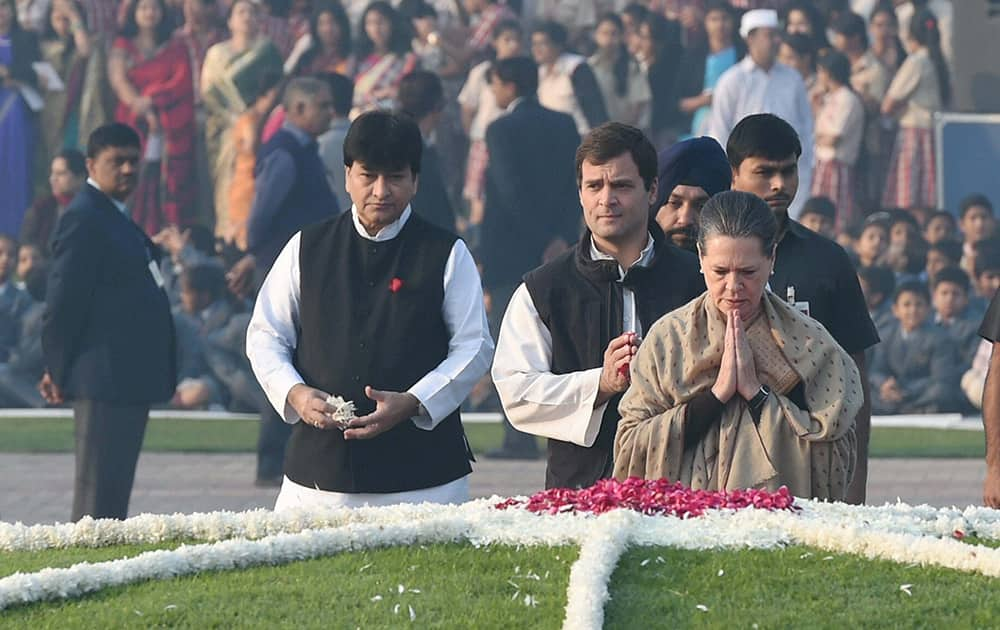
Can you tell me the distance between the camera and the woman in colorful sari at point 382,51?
47.8 feet

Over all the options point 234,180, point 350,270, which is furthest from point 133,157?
point 234,180

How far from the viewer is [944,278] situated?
14250 millimetres

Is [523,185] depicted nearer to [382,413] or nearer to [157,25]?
[157,25]

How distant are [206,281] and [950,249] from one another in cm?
510

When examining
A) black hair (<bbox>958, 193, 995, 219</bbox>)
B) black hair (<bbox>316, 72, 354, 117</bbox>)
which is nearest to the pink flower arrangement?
black hair (<bbox>316, 72, 354, 117</bbox>)

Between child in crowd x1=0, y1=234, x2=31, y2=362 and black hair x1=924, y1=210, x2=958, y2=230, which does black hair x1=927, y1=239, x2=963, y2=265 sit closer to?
black hair x1=924, y1=210, x2=958, y2=230

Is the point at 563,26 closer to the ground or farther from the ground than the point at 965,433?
farther from the ground

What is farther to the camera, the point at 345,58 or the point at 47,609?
the point at 345,58

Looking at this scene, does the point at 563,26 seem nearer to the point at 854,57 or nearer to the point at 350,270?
the point at 854,57

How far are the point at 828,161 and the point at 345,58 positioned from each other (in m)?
3.50

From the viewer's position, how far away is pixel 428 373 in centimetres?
579

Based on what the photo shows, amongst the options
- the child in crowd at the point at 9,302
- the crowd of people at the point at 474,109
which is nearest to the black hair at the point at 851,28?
the crowd of people at the point at 474,109

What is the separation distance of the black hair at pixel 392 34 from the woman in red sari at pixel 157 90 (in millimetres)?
1284

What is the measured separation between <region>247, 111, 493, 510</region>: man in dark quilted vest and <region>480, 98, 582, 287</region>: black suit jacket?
7.44m
